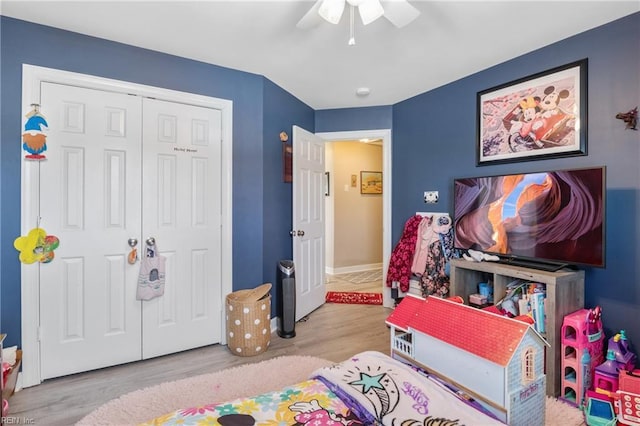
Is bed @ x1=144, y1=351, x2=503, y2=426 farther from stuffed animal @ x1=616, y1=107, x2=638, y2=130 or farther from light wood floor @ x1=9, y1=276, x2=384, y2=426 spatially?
stuffed animal @ x1=616, y1=107, x2=638, y2=130

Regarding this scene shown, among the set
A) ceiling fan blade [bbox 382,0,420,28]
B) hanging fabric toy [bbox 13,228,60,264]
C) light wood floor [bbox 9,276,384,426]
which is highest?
ceiling fan blade [bbox 382,0,420,28]

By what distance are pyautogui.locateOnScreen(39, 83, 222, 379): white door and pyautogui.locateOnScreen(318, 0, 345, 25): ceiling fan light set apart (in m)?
1.49

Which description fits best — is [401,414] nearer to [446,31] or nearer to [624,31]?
[446,31]

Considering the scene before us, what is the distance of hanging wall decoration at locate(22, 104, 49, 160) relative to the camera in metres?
2.16

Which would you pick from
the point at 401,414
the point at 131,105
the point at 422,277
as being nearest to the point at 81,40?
the point at 131,105

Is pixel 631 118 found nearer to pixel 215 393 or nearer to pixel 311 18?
pixel 311 18

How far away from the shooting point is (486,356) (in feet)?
4.05

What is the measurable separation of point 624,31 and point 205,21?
8.80 ft

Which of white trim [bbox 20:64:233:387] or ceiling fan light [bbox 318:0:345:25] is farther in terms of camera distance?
white trim [bbox 20:64:233:387]

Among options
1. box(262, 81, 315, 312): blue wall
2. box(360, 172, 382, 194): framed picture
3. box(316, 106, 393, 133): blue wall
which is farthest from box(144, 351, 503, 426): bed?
box(360, 172, 382, 194): framed picture

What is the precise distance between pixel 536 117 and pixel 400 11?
1479mm

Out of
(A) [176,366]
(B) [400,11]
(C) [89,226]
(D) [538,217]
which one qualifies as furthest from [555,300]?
(C) [89,226]

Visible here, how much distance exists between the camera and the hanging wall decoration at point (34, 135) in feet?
7.08

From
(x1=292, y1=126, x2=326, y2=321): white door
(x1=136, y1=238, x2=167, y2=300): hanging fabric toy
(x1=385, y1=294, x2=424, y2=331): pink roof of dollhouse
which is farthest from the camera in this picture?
(x1=292, y1=126, x2=326, y2=321): white door
